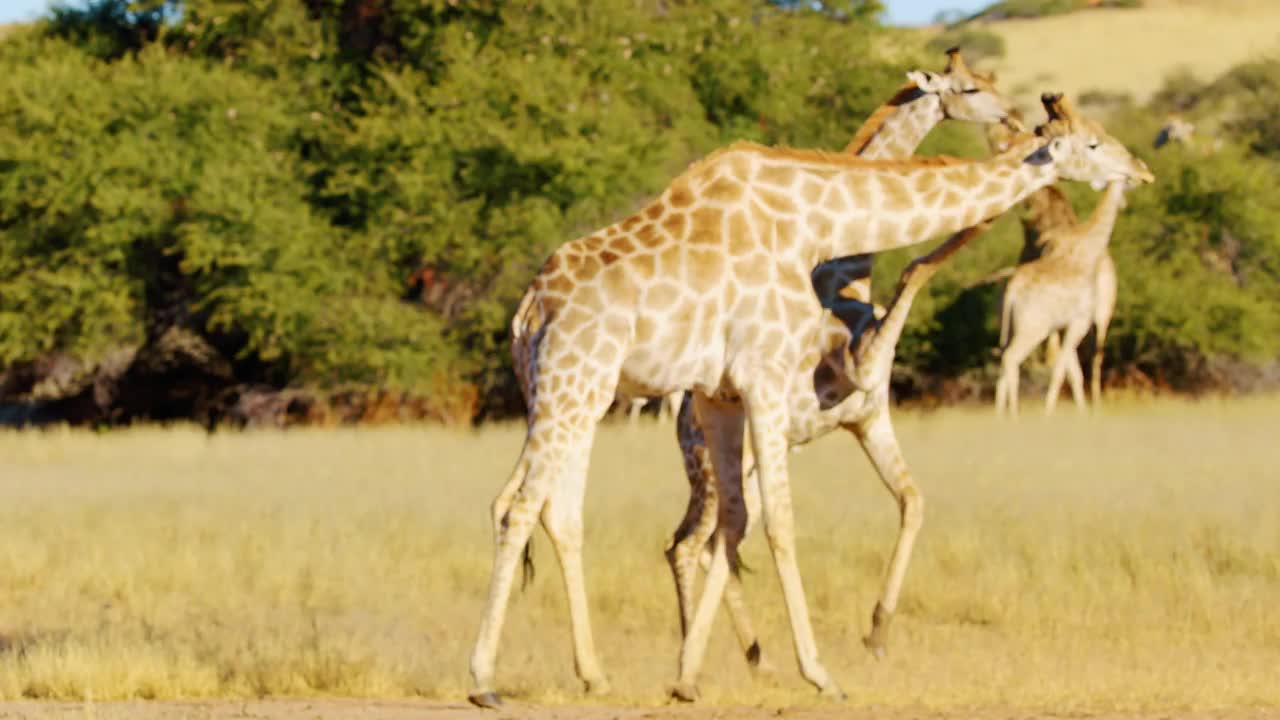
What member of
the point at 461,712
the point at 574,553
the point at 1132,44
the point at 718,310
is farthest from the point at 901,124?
the point at 1132,44

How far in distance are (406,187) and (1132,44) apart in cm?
6026

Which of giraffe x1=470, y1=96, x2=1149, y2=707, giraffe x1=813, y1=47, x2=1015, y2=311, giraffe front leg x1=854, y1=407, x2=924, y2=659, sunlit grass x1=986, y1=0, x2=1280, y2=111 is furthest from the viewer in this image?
sunlit grass x1=986, y1=0, x2=1280, y2=111

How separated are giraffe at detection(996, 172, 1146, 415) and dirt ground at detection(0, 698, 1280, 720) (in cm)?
1322

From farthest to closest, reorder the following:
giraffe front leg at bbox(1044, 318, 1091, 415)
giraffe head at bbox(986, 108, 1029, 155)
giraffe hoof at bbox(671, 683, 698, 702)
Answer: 1. giraffe front leg at bbox(1044, 318, 1091, 415)
2. giraffe head at bbox(986, 108, 1029, 155)
3. giraffe hoof at bbox(671, 683, 698, 702)

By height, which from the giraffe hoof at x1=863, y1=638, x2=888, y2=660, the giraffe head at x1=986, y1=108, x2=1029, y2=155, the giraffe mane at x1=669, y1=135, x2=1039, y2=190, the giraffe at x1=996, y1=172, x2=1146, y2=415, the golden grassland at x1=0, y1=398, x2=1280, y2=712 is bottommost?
the golden grassland at x1=0, y1=398, x2=1280, y2=712

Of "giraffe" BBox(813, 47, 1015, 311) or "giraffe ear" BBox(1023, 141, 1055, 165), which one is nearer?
"giraffe ear" BBox(1023, 141, 1055, 165)

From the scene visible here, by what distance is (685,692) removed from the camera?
895 cm

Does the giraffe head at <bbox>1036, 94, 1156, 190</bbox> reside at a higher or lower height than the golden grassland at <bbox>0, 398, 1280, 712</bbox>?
higher

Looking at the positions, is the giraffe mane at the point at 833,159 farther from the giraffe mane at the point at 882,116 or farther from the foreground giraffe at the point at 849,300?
the giraffe mane at the point at 882,116

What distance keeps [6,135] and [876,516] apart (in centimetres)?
1372

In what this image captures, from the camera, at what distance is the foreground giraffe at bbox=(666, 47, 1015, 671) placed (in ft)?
32.8

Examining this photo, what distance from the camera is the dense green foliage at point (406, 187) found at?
79.5 ft

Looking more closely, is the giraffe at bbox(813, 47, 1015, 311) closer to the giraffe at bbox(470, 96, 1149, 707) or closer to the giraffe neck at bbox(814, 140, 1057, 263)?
the giraffe neck at bbox(814, 140, 1057, 263)

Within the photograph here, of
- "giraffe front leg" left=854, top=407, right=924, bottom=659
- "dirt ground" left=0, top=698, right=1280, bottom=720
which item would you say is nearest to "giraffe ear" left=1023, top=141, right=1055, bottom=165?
"giraffe front leg" left=854, top=407, right=924, bottom=659
